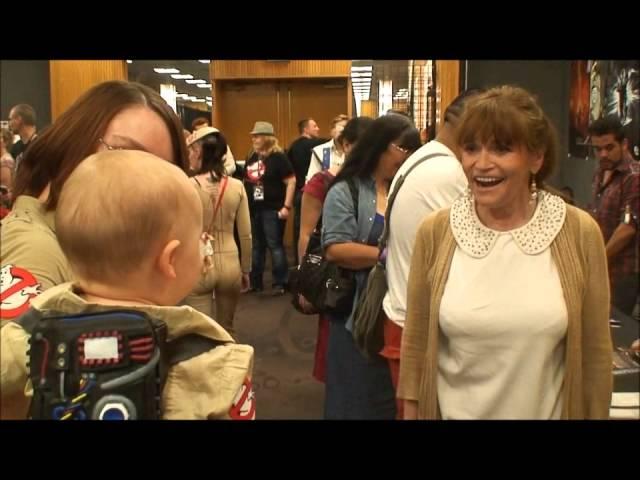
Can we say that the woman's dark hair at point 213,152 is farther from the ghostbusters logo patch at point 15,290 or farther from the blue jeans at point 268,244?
the ghostbusters logo patch at point 15,290

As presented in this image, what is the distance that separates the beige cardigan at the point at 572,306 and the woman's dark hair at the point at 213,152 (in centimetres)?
90

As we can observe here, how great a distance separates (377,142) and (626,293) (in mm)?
729

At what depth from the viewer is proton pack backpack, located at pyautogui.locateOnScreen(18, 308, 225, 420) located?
55 cm

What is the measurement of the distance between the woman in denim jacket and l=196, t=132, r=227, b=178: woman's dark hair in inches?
14.6

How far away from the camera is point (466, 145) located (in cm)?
110

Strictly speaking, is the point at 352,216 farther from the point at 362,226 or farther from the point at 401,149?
the point at 401,149

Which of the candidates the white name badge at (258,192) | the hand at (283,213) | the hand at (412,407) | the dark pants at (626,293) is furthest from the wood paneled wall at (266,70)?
the hand at (283,213)

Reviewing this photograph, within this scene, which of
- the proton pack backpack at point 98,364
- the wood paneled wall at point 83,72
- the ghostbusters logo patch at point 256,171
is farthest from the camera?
the ghostbusters logo patch at point 256,171

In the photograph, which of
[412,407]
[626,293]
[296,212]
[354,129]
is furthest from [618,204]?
[296,212]

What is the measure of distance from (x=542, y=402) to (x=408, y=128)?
91cm

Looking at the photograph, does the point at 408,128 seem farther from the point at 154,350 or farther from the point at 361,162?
the point at 154,350

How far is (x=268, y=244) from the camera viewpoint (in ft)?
9.95

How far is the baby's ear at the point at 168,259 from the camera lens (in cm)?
59
